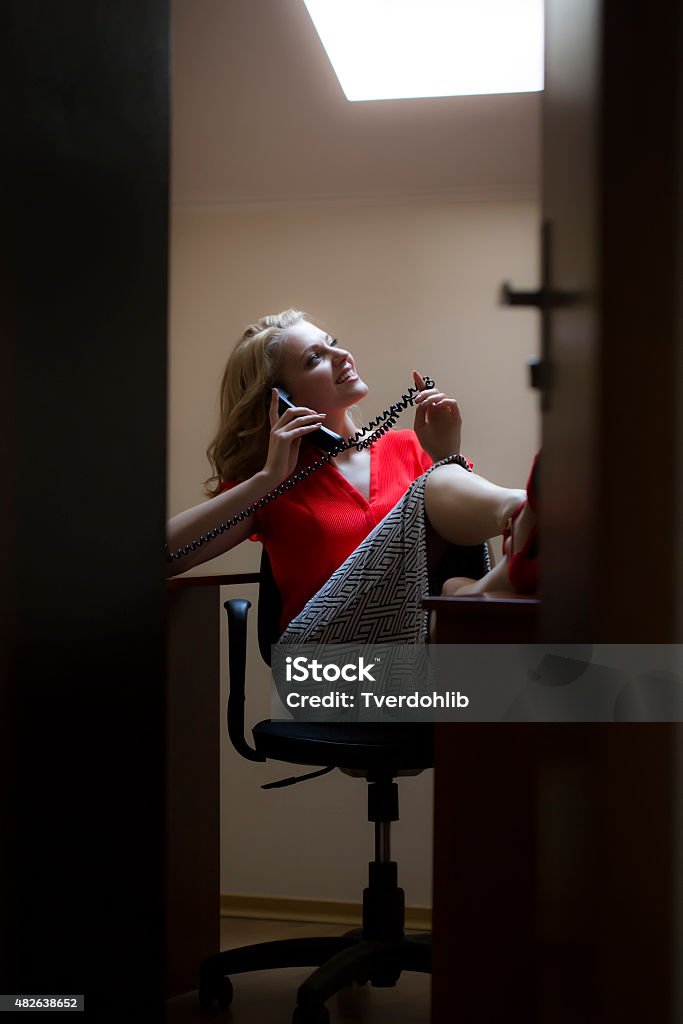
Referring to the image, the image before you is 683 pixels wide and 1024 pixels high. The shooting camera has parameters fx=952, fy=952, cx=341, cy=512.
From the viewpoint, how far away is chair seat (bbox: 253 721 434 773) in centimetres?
171

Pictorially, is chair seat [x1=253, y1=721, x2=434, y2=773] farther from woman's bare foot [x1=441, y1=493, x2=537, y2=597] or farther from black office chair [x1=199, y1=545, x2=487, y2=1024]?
woman's bare foot [x1=441, y1=493, x2=537, y2=597]

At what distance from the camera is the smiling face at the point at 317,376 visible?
2.08m

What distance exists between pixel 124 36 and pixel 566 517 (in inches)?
26.0

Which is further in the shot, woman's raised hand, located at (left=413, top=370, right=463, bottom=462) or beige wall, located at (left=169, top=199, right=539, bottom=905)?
beige wall, located at (left=169, top=199, right=539, bottom=905)

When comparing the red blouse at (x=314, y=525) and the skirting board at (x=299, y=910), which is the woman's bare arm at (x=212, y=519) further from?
the skirting board at (x=299, y=910)

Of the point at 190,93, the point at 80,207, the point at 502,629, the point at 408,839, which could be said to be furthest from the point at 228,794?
the point at 80,207

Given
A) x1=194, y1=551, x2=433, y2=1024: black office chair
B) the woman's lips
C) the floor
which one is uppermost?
the woman's lips

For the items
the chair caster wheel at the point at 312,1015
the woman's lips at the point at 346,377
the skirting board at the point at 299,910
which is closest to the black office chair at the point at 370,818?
the chair caster wheel at the point at 312,1015

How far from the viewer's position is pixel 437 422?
1.83m

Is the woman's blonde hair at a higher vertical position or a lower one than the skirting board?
higher

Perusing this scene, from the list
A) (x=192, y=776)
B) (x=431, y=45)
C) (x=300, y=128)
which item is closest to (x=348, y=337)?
(x=300, y=128)

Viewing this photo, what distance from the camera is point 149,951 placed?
97 centimetres

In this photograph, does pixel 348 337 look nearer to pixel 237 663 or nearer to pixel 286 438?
pixel 286 438

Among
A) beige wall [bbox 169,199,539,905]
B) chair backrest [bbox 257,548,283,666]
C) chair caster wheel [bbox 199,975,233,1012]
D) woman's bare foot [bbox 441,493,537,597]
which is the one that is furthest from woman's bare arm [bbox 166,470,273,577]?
chair caster wheel [bbox 199,975,233,1012]
